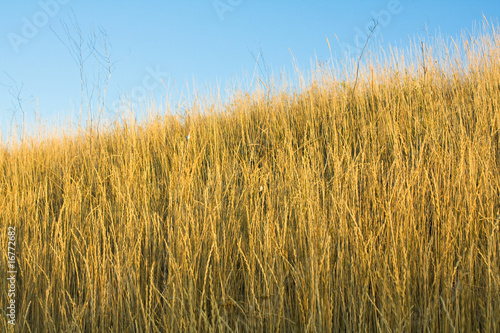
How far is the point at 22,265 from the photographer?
84.1 inches

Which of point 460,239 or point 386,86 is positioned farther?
point 386,86

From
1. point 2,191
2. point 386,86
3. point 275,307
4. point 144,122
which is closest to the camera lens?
point 275,307

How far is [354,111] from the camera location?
3.55 meters

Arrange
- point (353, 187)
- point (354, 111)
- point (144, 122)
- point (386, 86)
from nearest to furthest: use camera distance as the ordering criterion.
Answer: point (353, 187), point (354, 111), point (386, 86), point (144, 122)

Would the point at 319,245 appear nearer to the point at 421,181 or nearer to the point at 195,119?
the point at 421,181

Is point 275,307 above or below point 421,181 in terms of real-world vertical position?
below

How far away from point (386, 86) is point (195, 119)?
2348mm

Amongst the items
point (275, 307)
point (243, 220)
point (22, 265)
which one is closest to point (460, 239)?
point (275, 307)

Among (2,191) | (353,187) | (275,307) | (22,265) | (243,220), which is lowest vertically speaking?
(275,307)

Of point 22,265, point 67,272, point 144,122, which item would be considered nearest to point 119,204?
point 67,272

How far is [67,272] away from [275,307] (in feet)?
4.40
